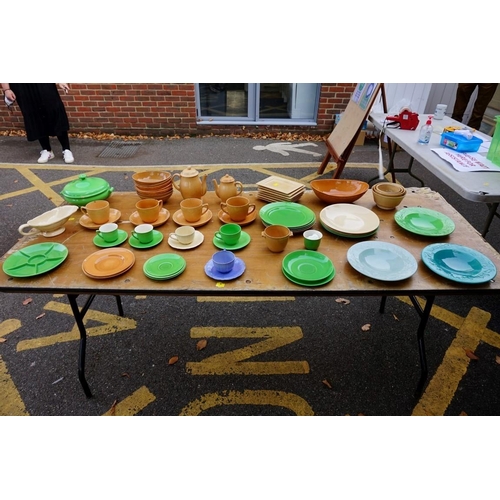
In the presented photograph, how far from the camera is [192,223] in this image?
2.05 meters

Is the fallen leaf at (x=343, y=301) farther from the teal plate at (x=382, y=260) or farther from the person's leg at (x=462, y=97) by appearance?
the person's leg at (x=462, y=97)

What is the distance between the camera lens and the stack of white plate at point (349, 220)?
1.94 meters

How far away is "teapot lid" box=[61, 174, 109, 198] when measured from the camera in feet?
7.11

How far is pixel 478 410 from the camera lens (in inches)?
82.5

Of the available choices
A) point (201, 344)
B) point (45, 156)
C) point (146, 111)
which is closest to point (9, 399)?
point (201, 344)

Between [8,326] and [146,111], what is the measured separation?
4.68 metres

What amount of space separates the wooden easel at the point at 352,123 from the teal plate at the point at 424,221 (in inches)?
74.6

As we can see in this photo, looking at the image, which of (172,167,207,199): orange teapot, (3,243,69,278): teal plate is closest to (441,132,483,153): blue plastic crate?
(172,167,207,199): orange teapot

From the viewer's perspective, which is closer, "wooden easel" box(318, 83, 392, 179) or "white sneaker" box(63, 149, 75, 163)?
"wooden easel" box(318, 83, 392, 179)

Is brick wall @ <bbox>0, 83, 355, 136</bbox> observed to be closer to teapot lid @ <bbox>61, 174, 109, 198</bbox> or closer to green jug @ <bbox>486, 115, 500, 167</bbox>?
green jug @ <bbox>486, 115, 500, 167</bbox>

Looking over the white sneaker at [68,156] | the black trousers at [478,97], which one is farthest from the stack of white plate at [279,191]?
the black trousers at [478,97]

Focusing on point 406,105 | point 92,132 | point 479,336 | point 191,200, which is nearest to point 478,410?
point 479,336

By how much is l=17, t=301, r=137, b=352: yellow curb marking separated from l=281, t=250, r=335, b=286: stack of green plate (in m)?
1.52

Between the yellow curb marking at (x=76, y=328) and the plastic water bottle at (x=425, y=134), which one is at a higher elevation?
the plastic water bottle at (x=425, y=134)
